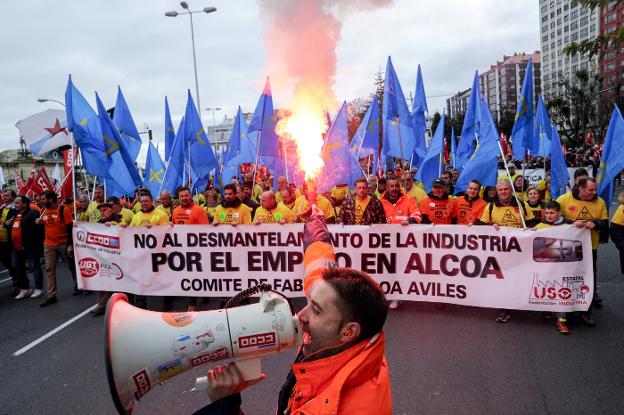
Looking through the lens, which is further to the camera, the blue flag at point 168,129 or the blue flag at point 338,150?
the blue flag at point 168,129

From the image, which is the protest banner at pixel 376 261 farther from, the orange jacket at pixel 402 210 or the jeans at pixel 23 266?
the jeans at pixel 23 266

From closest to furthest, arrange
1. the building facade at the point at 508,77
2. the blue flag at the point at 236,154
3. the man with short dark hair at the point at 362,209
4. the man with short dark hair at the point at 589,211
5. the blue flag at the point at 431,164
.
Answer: the man with short dark hair at the point at 589,211
the man with short dark hair at the point at 362,209
the blue flag at the point at 431,164
the blue flag at the point at 236,154
the building facade at the point at 508,77

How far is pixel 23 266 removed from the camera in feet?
24.2

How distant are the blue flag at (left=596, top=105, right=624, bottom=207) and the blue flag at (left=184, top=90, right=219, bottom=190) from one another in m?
7.43

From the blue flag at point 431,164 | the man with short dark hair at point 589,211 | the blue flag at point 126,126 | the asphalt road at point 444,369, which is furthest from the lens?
the blue flag at point 126,126

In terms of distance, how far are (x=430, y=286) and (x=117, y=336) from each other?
15.0 ft

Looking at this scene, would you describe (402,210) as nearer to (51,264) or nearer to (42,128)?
(51,264)

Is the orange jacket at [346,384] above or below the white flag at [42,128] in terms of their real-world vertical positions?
below

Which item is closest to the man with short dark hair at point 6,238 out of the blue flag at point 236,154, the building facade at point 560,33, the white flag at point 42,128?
the white flag at point 42,128

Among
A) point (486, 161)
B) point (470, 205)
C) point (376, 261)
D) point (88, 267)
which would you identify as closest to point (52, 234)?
point (88, 267)

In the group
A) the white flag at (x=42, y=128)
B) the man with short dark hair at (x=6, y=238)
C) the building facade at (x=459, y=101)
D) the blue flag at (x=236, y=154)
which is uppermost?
the building facade at (x=459, y=101)

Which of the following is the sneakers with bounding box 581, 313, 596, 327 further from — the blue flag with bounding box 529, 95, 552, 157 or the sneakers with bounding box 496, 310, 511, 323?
the blue flag with bounding box 529, 95, 552, 157

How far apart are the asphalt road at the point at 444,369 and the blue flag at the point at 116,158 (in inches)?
112

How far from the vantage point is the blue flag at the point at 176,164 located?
8.54 metres
